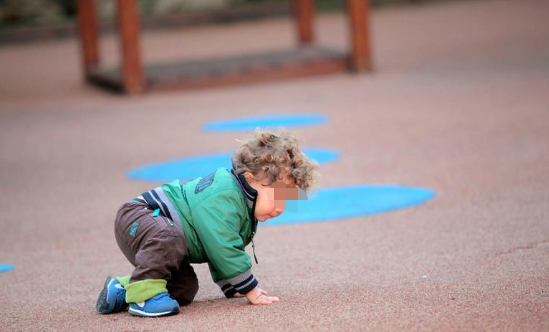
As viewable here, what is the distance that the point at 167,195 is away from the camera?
3.75 m

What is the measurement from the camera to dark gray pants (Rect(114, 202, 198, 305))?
3.55 m

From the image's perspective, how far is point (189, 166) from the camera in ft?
24.6

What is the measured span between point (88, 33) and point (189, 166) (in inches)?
311

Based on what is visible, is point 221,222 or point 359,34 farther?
point 359,34

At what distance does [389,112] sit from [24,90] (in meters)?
6.79

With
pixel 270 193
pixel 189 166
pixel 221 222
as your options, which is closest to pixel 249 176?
pixel 270 193

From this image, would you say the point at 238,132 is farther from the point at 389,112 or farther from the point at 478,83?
the point at 478,83

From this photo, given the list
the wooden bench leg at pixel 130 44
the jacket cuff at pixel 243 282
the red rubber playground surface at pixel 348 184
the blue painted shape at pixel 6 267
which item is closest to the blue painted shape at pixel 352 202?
the red rubber playground surface at pixel 348 184

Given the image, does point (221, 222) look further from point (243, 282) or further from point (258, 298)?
point (258, 298)

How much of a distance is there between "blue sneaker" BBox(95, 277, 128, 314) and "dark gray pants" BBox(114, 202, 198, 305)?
0.36ft

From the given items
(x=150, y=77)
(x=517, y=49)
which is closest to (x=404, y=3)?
(x=517, y=49)

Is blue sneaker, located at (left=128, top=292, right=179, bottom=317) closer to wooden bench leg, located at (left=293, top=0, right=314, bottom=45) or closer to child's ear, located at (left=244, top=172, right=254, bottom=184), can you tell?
child's ear, located at (left=244, top=172, right=254, bottom=184)

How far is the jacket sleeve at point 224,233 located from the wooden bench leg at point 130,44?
949cm

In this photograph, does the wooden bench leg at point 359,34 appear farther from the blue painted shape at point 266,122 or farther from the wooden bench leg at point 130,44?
the blue painted shape at point 266,122
